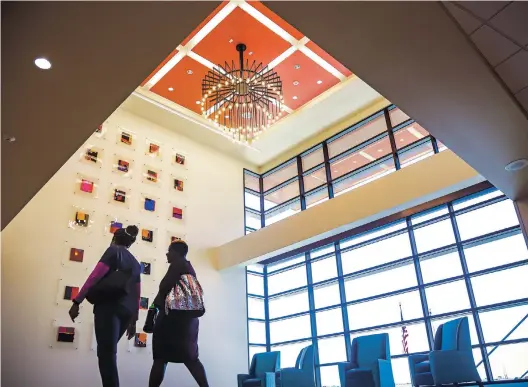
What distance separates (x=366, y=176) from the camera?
11.0m

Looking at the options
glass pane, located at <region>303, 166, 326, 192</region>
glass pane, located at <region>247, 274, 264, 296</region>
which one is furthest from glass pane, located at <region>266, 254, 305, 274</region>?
glass pane, located at <region>303, 166, 326, 192</region>

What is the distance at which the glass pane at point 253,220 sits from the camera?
12.6 meters

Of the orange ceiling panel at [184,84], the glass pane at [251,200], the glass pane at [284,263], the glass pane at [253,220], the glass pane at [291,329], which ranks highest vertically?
the orange ceiling panel at [184,84]

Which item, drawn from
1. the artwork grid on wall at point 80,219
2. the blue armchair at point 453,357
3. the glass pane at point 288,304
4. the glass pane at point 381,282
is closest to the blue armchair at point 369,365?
the blue armchair at point 453,357

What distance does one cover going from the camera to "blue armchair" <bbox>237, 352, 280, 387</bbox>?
335 inches

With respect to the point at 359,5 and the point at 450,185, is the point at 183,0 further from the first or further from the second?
the point at 450,185

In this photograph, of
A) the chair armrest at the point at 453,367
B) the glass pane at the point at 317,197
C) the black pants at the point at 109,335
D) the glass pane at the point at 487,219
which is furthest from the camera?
the glass pane at the point at 317,197

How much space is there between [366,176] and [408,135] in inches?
54.9

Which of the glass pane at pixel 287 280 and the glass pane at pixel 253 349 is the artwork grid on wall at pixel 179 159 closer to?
the glass pane at pixel 287 280

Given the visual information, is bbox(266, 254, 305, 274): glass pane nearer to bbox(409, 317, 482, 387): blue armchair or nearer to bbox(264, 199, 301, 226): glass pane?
bbox(264, 199, 301, 226): glass pane

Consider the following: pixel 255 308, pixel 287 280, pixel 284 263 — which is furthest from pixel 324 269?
pixel 255 308

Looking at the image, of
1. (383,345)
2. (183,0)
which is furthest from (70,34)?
(383,345)

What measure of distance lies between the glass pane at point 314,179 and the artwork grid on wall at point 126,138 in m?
4.58

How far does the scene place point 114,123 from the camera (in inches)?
409
